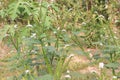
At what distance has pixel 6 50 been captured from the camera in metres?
5.04

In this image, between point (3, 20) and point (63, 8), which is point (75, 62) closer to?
point (63, 8)

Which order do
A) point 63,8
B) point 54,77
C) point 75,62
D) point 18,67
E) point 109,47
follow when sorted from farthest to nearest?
point 63,8
point 75,62
point 18,67
point 109,47
point 54,77

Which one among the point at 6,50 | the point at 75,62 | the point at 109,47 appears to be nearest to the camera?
the point at 109,47

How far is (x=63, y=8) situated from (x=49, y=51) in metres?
3.33

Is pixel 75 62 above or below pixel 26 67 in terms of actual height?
below

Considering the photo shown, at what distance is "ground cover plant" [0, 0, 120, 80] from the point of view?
247 cm

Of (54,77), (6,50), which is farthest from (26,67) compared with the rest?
(6,50)

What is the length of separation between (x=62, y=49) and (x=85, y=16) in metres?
3.43

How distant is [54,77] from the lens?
220cm

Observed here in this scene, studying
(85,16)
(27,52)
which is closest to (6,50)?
(85,16)

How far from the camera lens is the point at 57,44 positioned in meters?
2.60

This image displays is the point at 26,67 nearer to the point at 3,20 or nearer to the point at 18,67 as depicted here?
the point at 18,67

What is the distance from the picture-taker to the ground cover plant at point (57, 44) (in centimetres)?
247

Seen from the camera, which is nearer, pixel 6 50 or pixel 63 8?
pixel 6 50
